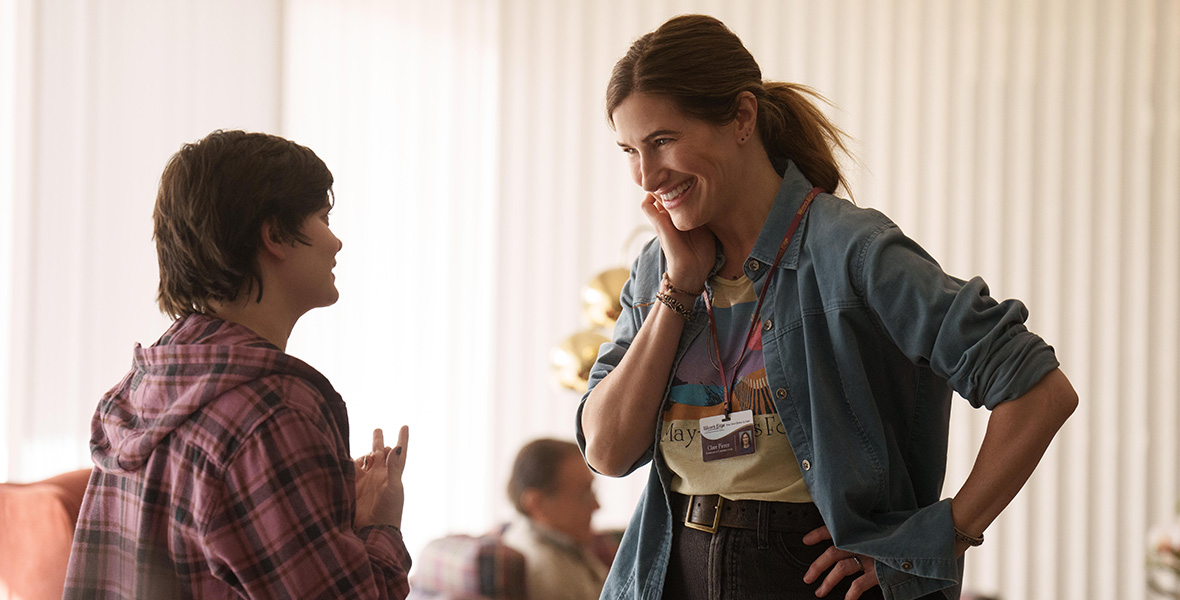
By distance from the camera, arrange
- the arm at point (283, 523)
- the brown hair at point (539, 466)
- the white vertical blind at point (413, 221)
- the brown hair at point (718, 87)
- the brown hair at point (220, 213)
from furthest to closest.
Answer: the white vertical blind at point (413, 221), the brown hair at point (539, 466), the brown hair at point (718, 87), the brown hair at point (220, 213), the arm at point (283, 523)

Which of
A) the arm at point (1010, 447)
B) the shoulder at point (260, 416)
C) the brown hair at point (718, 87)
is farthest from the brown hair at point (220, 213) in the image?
the arm at point (1010, 447)

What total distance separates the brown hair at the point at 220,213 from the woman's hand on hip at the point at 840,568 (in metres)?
0.79

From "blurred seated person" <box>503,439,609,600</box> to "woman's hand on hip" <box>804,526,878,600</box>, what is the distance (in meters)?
1.85

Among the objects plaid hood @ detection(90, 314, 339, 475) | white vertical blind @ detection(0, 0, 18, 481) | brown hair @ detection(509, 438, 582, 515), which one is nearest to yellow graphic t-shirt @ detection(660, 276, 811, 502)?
plaid hood @ detection(90, 314, 339, 475)

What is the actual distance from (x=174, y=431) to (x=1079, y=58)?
3995mm

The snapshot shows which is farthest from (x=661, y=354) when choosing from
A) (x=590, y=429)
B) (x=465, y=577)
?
(x=465, y=577)

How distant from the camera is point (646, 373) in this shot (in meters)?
1.36

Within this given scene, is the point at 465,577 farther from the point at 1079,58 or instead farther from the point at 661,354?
the point at 1079,58

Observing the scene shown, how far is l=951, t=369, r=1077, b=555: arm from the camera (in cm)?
117

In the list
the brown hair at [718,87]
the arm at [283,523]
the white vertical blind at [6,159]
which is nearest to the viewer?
the arm at [283,523]

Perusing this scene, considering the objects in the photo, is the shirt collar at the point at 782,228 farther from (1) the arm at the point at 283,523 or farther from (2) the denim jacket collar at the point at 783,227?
(1) the arm at the point at 283,523

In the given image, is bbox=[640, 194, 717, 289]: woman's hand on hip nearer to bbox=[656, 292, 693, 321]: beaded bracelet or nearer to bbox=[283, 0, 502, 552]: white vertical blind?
bbox=[656, 292, 693, 321]: beaded bracelet

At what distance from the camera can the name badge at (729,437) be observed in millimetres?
1291

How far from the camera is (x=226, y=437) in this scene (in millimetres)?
1133
